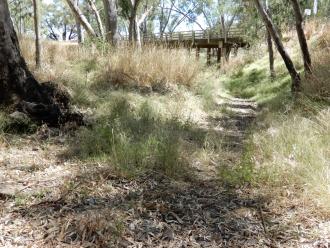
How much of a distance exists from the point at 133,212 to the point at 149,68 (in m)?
5.39

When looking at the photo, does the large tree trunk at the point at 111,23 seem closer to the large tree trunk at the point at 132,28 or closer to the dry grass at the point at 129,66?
the dry grass at the point at 129,66

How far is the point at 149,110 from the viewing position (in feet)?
17.6

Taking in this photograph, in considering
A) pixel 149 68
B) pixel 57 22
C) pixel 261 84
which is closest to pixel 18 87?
pixel 149 68

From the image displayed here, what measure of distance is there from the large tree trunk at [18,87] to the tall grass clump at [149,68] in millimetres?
2655

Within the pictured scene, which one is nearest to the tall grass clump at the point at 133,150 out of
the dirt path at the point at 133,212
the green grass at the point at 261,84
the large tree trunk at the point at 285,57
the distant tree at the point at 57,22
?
the dirt path at the point at 133,212

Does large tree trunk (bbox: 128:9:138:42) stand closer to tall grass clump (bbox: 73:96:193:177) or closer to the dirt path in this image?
tall grass clump (bbox: 73:96:193:177)

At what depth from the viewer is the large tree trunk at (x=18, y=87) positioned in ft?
12.9

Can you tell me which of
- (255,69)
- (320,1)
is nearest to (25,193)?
(255,69)

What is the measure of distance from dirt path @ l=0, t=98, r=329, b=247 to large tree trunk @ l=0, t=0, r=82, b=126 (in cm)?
104

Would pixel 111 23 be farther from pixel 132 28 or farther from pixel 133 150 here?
pixel 133 150

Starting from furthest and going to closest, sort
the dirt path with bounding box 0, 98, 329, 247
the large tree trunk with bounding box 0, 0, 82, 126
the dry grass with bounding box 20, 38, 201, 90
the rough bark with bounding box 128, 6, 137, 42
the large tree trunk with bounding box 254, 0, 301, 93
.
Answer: the rough bark with bounding box 128, 6, 137, 42 → the dry grass with bounding box 20, 38, 201, 90 → the large tree trunk with bounding box 254, 0, 301, 93 → the large tree trunk with bounding box 0, 0, 82, 126 → the dirt path with bounding box 0, 98, 329, 247

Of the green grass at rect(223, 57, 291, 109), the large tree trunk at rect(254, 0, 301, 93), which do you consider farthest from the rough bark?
the large tree trunk at rect(254, 0, 301, 93)

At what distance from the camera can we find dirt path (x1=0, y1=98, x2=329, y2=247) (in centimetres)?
199

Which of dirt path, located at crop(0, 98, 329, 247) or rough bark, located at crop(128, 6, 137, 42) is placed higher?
rough bark, located at crop(128, 6, 137, 42)
